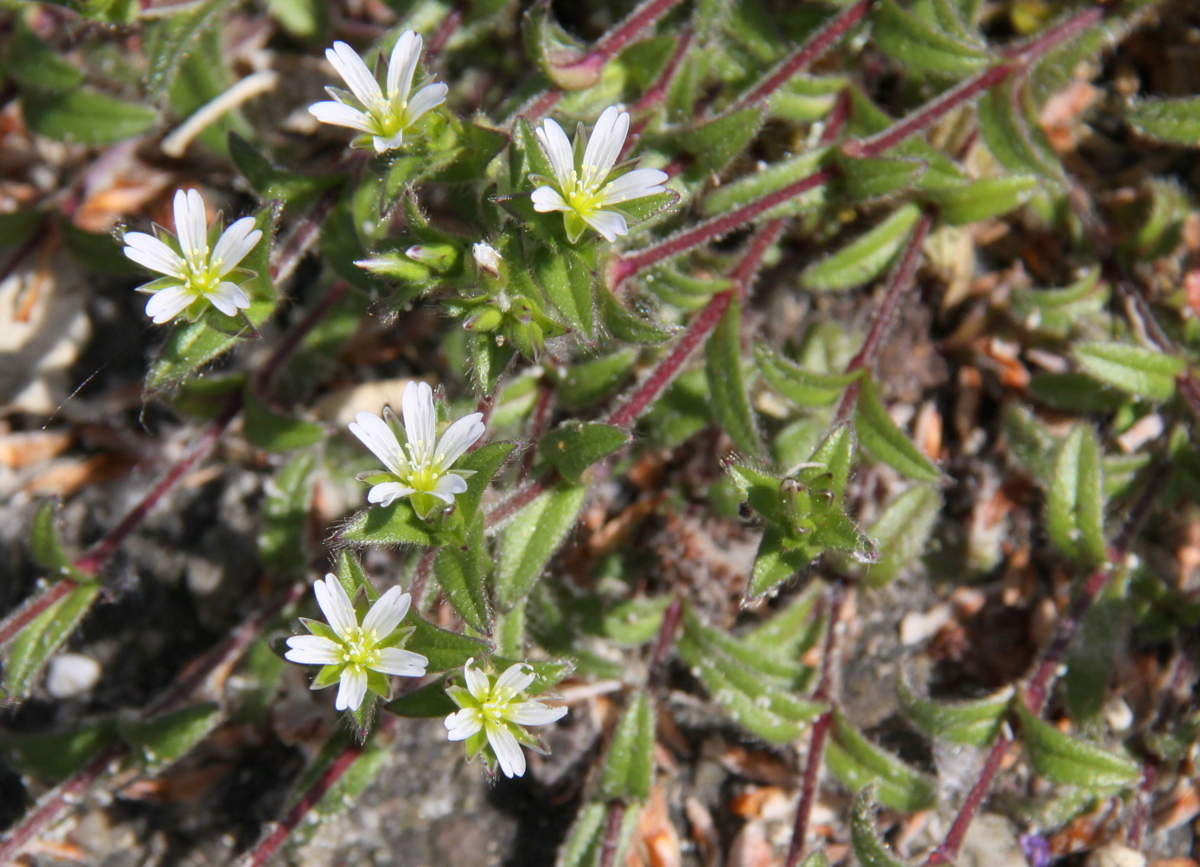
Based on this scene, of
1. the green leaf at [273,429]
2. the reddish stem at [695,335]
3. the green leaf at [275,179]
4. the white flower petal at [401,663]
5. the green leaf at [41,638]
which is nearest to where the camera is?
the white flower petal at [401,663]

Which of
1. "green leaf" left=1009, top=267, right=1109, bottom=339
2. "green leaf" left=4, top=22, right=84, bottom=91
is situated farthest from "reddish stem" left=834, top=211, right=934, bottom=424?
"green leaf" left=4, top=22, right=84, bottom=91

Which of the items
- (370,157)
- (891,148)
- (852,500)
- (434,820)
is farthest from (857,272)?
(434,820)

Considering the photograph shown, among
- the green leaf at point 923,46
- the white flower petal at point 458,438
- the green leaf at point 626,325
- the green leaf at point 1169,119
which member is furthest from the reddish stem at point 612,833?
the green leaf at point 1169,119

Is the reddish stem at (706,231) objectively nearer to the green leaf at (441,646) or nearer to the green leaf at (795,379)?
the green leaf at (795,379)

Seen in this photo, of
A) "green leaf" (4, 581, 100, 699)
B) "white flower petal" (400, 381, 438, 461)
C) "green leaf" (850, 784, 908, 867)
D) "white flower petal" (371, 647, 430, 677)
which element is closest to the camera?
"white flower petal" (371, 647, 430, 677)

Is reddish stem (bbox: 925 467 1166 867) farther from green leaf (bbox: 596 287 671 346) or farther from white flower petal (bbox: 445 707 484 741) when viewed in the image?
green leaf (bbox: 596 287 671 346)

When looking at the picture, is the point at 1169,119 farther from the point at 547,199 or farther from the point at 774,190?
the point at 547,199

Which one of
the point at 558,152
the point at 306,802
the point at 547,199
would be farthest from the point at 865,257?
the point at 306,802
